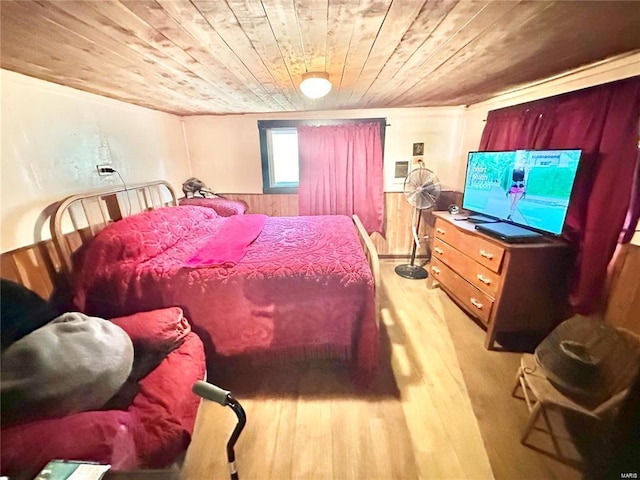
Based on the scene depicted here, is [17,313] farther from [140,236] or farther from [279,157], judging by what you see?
[279,157]

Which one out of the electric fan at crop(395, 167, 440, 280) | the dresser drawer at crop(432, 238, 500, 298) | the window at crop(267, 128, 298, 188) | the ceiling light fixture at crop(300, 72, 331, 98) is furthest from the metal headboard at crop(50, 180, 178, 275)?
the dresser drawer at crop(432, 238, 500, 298)

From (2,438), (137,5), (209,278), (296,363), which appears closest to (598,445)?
(296,363)

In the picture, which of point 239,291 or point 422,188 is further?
point 422,188

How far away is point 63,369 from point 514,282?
2.59 metres

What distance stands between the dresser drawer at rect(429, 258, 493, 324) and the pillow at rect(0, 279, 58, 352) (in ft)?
8.95

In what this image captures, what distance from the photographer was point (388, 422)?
1.61m

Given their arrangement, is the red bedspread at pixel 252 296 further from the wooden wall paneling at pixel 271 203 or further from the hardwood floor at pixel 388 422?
the wooden wall paneling at pixel 271 203

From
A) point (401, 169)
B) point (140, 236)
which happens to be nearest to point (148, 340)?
point (140, 236)

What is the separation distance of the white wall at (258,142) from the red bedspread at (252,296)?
2.10 m

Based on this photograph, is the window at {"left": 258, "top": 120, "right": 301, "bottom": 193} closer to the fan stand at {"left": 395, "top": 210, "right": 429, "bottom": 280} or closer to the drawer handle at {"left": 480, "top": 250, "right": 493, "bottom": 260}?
the fan stand at {"left": 395, "top": 210, "right": 429, "bottom": 280}

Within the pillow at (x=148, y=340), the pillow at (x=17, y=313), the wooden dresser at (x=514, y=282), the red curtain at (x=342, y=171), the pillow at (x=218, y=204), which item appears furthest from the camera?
the red curtain at (x=342, y=171)

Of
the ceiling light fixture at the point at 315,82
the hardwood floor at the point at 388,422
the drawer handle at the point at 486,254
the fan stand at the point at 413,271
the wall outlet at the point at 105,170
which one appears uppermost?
the ceiling light fixture at the point at 315,82

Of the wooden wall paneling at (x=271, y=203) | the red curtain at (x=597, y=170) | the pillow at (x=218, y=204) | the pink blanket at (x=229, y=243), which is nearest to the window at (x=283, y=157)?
the wooden wall paneling at (x=271, y=203)

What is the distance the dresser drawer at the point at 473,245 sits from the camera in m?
2.08
